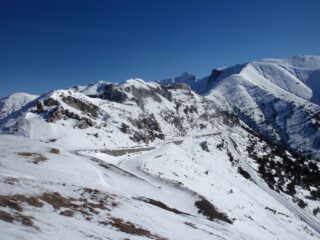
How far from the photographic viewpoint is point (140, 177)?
148 ft

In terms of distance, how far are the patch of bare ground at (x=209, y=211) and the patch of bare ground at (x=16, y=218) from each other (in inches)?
690

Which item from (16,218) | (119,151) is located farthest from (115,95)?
(16,218)

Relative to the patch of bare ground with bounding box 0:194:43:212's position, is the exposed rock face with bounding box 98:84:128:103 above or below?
above

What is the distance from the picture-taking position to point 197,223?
2983cm

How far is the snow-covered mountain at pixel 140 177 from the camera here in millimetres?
24156

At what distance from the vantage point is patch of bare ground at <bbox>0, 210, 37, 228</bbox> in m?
19.7

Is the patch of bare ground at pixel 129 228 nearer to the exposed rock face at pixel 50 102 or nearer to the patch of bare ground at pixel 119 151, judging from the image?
the patch of bare ground at pixel 119 151

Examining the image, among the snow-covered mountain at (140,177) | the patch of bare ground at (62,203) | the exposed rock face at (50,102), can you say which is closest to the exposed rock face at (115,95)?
the snow-covered mountain at (140,177)

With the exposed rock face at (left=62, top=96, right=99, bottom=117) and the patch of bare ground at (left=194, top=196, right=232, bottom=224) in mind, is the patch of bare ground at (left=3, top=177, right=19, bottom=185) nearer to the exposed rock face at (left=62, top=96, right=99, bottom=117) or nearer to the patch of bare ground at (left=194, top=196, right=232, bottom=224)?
the patch of bare ground at (left=194, top=196, right=232, bottom=224)

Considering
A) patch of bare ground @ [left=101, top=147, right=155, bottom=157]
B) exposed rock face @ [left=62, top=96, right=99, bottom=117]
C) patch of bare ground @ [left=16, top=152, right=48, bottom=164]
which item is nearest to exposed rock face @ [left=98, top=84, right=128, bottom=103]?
exposed rock face @ [left=62, top=96, right=99, bottom=117]

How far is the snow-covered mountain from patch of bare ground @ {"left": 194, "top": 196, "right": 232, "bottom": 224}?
4.2 inches

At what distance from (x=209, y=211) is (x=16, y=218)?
20.0 m

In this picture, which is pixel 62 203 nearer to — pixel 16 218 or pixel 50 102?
pixel 16 218

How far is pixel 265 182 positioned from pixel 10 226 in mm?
62248
